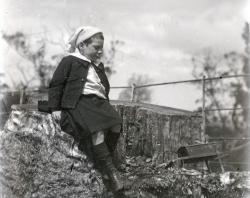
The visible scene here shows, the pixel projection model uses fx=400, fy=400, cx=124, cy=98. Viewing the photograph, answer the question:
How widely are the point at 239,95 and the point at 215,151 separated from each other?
78.1 feet

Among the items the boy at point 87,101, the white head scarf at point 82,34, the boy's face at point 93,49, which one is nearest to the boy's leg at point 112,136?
the boy at point 87,101

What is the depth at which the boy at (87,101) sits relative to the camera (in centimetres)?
346

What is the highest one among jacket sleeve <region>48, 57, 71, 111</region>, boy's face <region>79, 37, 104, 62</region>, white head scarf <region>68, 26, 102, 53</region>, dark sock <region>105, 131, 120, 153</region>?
white head scarf <region>68, 26, 102, 53</region>

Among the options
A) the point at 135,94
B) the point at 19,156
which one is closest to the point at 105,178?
the point at 19,156

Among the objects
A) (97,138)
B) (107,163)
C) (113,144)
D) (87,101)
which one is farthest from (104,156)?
(87,101)

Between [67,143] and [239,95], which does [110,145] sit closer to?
[67,143]

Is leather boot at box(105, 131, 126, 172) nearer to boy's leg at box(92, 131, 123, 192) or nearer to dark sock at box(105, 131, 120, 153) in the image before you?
dark sock at box(105, 131, 120, 153)

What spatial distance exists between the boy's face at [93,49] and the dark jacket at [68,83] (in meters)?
0.11

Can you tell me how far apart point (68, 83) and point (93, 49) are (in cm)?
41

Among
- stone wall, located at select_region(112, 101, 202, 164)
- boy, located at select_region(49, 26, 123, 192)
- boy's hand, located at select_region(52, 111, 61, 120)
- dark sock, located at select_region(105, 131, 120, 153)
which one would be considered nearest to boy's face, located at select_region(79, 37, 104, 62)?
boy, located at select_region(49, 26, 123, 192)

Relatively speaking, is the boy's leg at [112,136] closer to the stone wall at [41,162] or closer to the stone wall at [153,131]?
the stone wall at [41,162]

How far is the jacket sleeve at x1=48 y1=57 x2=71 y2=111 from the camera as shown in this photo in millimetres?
3535

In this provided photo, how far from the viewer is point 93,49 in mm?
3709

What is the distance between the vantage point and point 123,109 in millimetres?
4426
